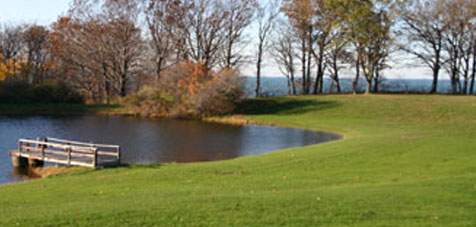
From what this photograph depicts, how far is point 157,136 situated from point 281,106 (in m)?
21.1

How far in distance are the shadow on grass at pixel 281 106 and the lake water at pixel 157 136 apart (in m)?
7.83

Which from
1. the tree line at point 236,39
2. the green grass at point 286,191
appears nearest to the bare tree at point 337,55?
the tree line at point 236,39

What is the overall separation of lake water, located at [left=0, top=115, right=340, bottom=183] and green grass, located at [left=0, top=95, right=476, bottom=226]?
6712 mm

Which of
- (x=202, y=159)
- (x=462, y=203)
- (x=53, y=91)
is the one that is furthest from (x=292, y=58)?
(x=462, y=203)

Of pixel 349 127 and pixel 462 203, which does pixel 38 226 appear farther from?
pixel 349 127

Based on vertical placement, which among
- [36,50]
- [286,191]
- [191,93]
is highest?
[36,50]

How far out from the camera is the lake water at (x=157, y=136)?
32.9 metres

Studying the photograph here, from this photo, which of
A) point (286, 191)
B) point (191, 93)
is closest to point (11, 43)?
point (191, 93)

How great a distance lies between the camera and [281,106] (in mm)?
60688

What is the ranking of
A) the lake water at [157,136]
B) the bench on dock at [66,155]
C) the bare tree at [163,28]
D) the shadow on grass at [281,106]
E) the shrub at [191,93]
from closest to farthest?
the bench on dock at [66,155]
the lake water at [157,136]
the shrub at [191,93]
the shadow on grass at [281,106]
the bare tree at [163,28]

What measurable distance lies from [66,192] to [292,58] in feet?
187

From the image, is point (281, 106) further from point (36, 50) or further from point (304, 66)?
point (36, 50)

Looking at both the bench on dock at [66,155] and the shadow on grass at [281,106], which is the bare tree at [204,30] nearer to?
the shadow on grass at [281,106]

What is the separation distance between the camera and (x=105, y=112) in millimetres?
61531
